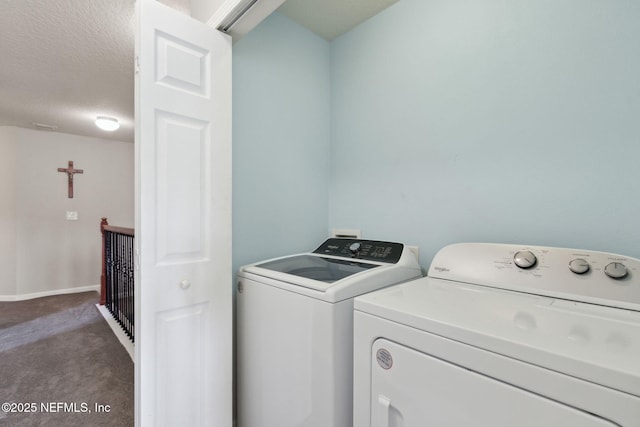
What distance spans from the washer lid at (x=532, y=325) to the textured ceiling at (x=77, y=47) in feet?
5.30

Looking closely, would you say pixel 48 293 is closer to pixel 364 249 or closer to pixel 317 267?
pixel 317 267

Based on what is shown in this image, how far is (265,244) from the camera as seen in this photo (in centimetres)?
156

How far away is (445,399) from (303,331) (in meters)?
0.51

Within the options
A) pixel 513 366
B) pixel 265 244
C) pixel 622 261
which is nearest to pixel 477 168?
pixel 622 261

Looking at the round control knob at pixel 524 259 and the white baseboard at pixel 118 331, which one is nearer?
the round control knob at pixel 524 259

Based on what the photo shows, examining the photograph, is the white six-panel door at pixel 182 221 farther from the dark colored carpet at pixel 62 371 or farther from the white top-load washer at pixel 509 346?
the dark colored carpet at pixel 62 371

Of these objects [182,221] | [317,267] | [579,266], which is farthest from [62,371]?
[579,266]

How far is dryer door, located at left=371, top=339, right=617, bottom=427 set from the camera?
543 millimetres

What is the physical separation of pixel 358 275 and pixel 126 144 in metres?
5.09

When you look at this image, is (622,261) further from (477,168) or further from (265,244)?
(265,244)

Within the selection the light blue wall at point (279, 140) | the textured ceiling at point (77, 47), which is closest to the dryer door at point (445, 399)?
the light blue wall at point (279, 140)

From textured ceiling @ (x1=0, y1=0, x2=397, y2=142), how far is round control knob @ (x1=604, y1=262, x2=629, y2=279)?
162 centimetres

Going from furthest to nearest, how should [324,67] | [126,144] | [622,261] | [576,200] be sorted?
[126,144] < [324,67] < [576,200] < [622,261]

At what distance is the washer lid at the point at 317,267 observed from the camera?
1.16 metres
